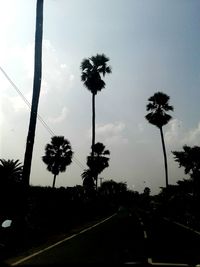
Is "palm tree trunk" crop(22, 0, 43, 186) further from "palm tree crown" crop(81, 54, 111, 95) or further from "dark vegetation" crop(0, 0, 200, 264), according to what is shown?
"palm tree crown" crop(81, 54, 111, 95)

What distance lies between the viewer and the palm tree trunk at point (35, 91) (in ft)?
59.1

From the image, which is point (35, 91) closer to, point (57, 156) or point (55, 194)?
Answer: point (55, 194)

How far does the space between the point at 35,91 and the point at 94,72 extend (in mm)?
34146

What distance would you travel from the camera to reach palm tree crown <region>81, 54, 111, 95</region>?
52.6 metres

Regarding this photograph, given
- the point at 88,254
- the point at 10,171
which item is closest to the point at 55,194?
the point at 10,171

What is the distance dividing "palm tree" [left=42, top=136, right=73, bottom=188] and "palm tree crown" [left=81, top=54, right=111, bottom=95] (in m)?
16.7

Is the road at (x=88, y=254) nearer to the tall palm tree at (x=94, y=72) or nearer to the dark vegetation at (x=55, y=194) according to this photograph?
the dark vegetation at (x=55, y=194)

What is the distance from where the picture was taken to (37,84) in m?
19.9

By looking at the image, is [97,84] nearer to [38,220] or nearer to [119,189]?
[38,220]

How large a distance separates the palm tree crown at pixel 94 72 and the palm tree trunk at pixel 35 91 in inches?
1251

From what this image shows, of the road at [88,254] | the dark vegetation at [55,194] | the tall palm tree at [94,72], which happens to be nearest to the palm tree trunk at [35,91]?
the dark vegetation at [55,194]

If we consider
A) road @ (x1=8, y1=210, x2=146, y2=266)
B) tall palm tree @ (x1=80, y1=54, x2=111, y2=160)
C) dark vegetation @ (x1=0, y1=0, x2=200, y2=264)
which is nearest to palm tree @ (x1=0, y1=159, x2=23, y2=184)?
dark vegetation @ (x1=0, y1=0, x2=200, y2=264)

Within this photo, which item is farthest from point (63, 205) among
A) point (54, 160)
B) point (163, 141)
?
point (54, 160)

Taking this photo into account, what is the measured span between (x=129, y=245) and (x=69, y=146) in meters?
51.2
